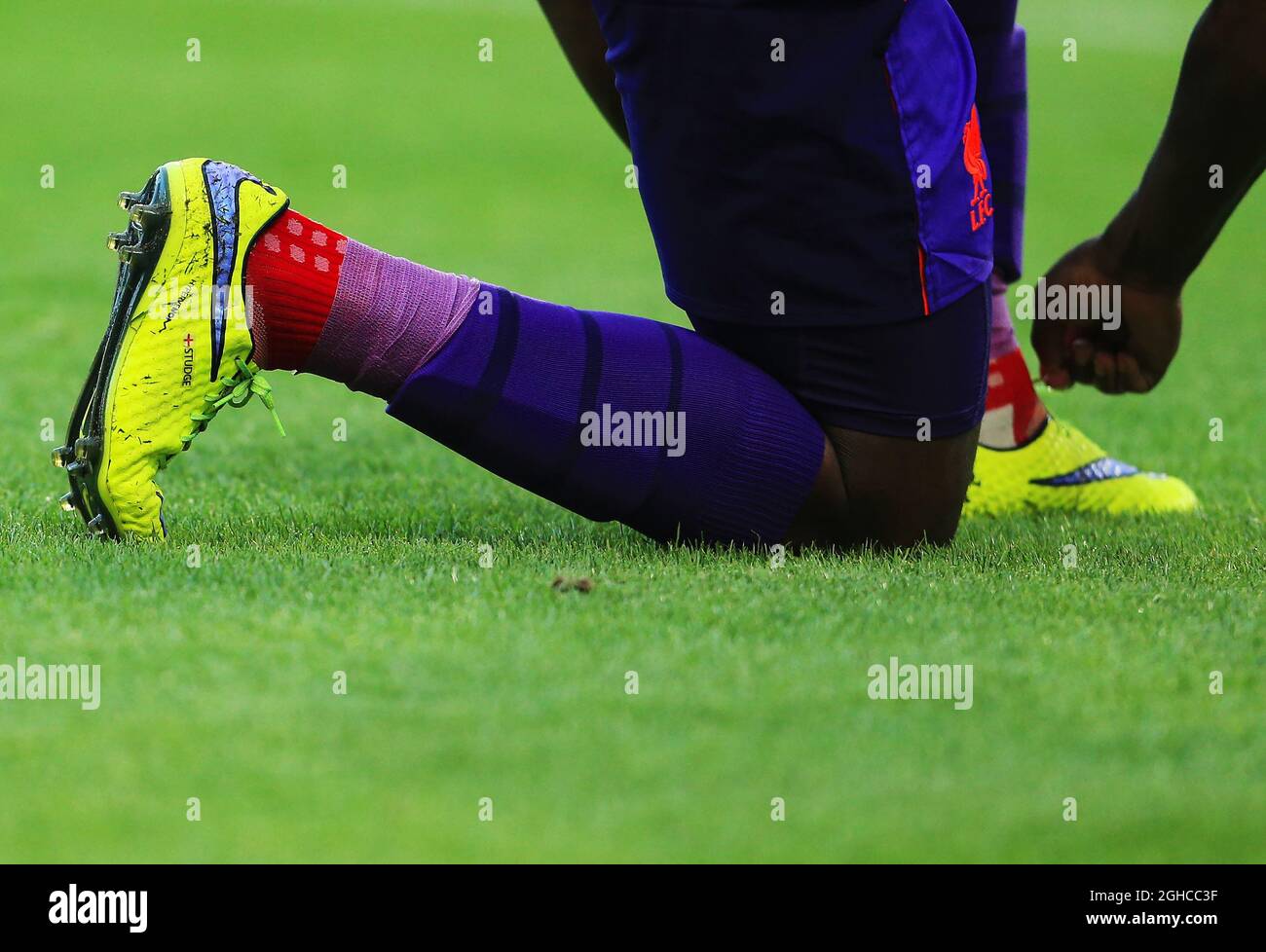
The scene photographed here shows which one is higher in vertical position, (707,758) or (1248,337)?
(1248,337)

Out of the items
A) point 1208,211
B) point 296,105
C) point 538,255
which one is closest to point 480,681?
point 1208,211

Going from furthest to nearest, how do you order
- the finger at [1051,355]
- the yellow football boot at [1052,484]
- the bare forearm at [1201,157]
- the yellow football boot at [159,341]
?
the yellow football boot at [1052,484]
the finger at [1051,355]
the bare forearm at [1201,157]
the yellow football boot at [159,341]

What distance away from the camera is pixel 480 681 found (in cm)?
135

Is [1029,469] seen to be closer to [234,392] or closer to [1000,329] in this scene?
[1000,329]

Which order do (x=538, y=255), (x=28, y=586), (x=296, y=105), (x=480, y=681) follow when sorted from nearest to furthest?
(x=480, y=681)
(x=28, y=586)
(x=538, y=255)
(x=296, y=105)

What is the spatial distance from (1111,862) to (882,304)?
0.87 metres

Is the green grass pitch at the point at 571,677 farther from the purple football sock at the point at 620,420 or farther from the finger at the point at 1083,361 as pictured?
the finger at the point at 1083,361

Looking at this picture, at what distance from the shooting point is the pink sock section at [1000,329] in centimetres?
244

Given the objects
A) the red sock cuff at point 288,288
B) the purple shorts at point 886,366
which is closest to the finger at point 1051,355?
the purple shorts at point 886,366

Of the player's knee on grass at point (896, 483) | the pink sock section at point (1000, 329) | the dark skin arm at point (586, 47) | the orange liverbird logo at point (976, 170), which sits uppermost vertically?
the dark skin arm at point (586, 47)

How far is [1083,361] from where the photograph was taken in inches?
89.4

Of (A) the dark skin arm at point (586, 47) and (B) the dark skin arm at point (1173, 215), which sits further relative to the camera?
(A) the dark skin arm at point (586, 47)

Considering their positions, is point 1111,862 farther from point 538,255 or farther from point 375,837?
point 538,255

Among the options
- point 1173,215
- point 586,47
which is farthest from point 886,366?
point 586,47
